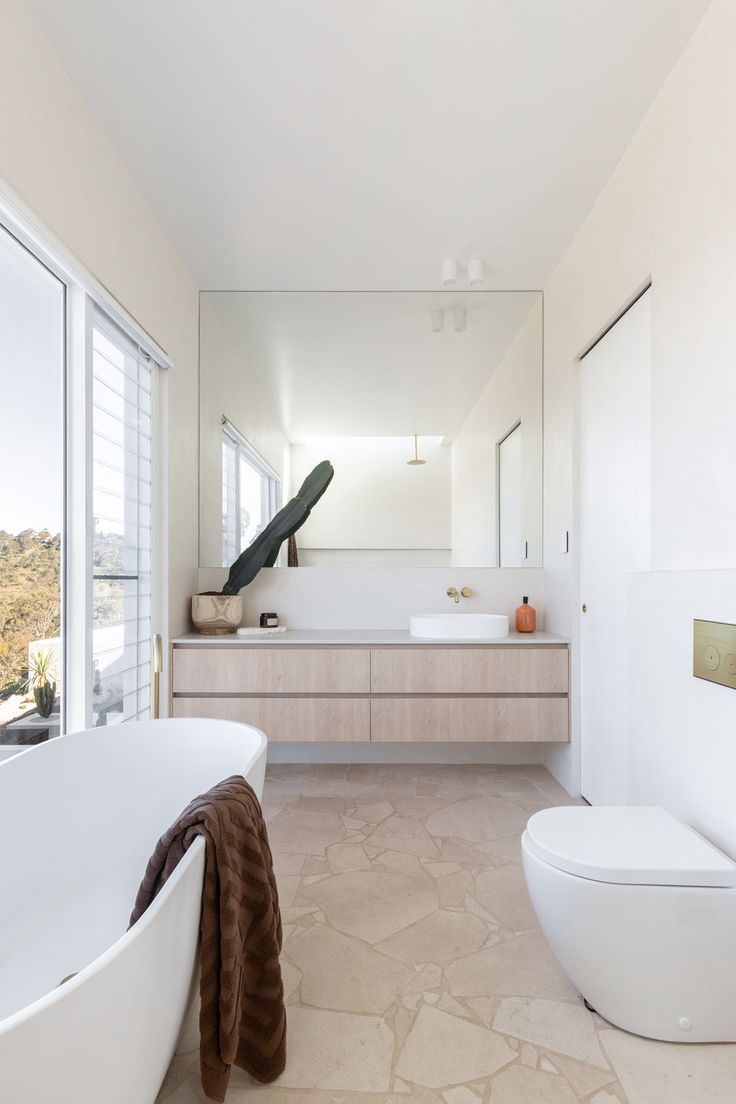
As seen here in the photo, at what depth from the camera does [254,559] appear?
10.5 feet

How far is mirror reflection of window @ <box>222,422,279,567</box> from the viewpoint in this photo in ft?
11.0

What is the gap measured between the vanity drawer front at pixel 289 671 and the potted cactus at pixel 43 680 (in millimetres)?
929

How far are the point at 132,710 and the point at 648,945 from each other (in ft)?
6.70

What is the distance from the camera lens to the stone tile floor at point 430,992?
125 cm

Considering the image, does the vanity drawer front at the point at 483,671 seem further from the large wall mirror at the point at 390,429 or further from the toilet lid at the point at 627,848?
the toilet lid at the point at 627,848

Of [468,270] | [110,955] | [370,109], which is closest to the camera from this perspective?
[110,955]

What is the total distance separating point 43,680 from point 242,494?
1.64 m

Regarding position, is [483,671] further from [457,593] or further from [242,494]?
[242,494]

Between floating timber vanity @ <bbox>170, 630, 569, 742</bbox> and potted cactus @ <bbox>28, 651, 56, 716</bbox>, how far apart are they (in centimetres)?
89

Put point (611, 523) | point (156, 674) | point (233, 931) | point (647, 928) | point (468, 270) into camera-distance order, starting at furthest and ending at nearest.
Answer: point (468, 270) → point (156, 674) → point (611, 523) → point (647, 928) → point (233, 931)

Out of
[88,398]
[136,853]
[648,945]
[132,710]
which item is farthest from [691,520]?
[132,710]

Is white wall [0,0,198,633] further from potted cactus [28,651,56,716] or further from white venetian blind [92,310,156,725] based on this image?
potted cactus [28,651,56,716]

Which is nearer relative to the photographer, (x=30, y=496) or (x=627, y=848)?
(x=627, y=848)

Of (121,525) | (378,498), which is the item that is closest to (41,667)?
(121,525)
